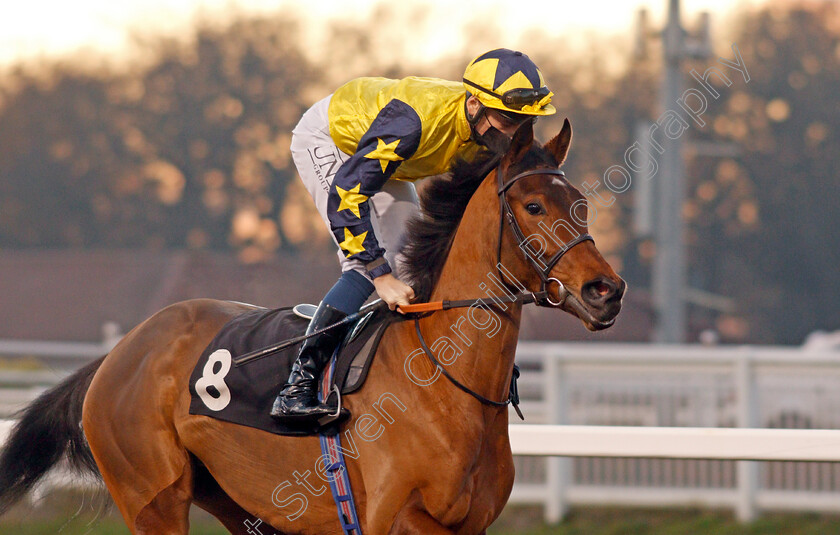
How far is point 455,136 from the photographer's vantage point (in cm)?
310

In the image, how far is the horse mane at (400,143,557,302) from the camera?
304 centimetres

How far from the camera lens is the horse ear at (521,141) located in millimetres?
2852

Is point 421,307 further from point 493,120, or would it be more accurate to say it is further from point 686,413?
point 686,413

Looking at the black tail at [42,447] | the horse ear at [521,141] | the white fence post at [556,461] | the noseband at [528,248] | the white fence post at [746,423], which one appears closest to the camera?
the noseband at [528,248]

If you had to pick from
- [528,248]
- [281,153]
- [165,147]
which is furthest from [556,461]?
[165,147]

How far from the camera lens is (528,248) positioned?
2.79m

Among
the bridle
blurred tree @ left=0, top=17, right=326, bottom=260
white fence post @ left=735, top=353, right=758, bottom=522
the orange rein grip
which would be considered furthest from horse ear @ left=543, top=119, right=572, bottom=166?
blurred tree @ left=0, top=17, right=326, bottom=260

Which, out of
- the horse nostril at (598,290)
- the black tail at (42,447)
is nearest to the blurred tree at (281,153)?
the black tail at (42,447)

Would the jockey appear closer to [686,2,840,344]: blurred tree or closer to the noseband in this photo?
the noseband

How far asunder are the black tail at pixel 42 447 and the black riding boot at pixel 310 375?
106 cm

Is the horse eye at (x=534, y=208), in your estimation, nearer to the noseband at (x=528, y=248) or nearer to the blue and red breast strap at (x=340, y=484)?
the noseband at (x=528, y=248)

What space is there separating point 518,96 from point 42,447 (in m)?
2.17

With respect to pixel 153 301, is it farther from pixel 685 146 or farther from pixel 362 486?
pixel 362 486

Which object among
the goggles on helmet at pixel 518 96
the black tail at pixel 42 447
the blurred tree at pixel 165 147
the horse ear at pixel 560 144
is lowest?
the blurred tree at pixel 165 147
